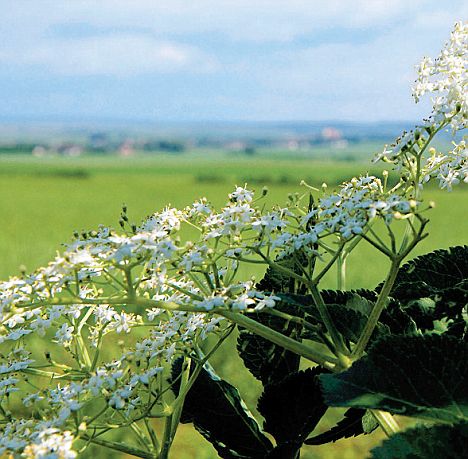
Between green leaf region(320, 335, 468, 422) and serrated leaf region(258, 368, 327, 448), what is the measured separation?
1.04 feet

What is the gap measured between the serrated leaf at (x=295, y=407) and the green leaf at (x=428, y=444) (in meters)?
0.34

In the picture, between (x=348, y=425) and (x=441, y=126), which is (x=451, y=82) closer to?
(x=441, y=126)

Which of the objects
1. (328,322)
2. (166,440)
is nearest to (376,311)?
(328,322)

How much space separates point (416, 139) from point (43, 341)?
299 inches

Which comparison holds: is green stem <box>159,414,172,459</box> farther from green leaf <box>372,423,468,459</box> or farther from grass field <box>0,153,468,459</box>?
grass field <box>0,153,468,459</box>

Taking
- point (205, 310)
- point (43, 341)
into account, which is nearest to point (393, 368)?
point (205, 310)

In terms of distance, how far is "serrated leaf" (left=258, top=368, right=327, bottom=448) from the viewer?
1.24m

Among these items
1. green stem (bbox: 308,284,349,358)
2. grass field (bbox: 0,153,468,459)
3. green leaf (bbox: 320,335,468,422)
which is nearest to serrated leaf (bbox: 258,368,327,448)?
green stem (bbox: 308,284,349,358)

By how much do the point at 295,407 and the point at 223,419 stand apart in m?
0.17

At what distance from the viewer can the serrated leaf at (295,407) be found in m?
1.24

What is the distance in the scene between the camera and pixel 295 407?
4.08 feet

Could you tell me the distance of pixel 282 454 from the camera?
1.22 m

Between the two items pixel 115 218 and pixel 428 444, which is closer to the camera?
pixel 428 444

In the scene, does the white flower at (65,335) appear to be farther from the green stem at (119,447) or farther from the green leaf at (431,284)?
the green leaf at (431,284)
